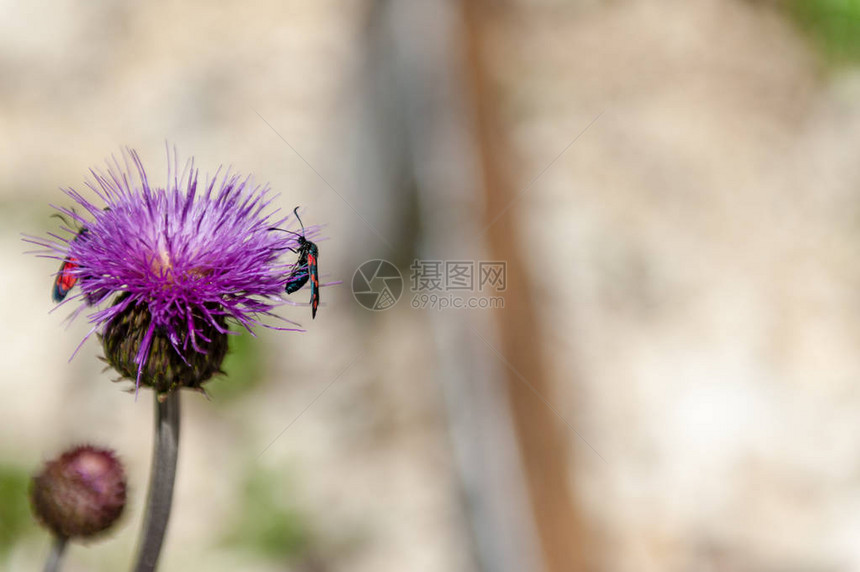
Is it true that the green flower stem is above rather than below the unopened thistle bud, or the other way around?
below

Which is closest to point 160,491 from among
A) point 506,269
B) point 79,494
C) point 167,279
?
point 79,494

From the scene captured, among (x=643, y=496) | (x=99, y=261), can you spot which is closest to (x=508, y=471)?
(x=643, y=496)

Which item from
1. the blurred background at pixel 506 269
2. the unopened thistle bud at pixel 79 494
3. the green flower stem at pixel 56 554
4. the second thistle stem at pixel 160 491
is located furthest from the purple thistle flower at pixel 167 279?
the blurred background at pixel 506 269

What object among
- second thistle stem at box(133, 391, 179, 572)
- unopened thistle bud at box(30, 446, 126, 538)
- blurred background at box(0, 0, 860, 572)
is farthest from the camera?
blurred background at box(0, 0, 860, 572)

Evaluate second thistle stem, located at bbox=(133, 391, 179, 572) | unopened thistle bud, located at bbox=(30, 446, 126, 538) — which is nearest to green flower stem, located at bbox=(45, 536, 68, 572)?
unopened thistle bud, located at bbox=(30, 446, 126, 538)

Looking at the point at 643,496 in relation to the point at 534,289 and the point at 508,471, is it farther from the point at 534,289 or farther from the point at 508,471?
the point at 534,289

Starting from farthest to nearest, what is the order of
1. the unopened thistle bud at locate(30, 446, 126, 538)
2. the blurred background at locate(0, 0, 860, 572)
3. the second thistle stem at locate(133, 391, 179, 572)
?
the blurred background at locate(0, 0, 860, 572)
the unopened thistle bud at locate(30, 446, 126, 538)
the second thistle stem at locate(133, 391, 179, 572)

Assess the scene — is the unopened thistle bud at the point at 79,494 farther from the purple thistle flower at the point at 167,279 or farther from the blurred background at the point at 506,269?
the blurred background at the point at 506,269

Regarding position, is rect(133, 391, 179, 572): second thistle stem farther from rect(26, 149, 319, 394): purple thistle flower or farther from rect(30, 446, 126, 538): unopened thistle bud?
rect(30, 446, 126, 538): unopened thistle bud
